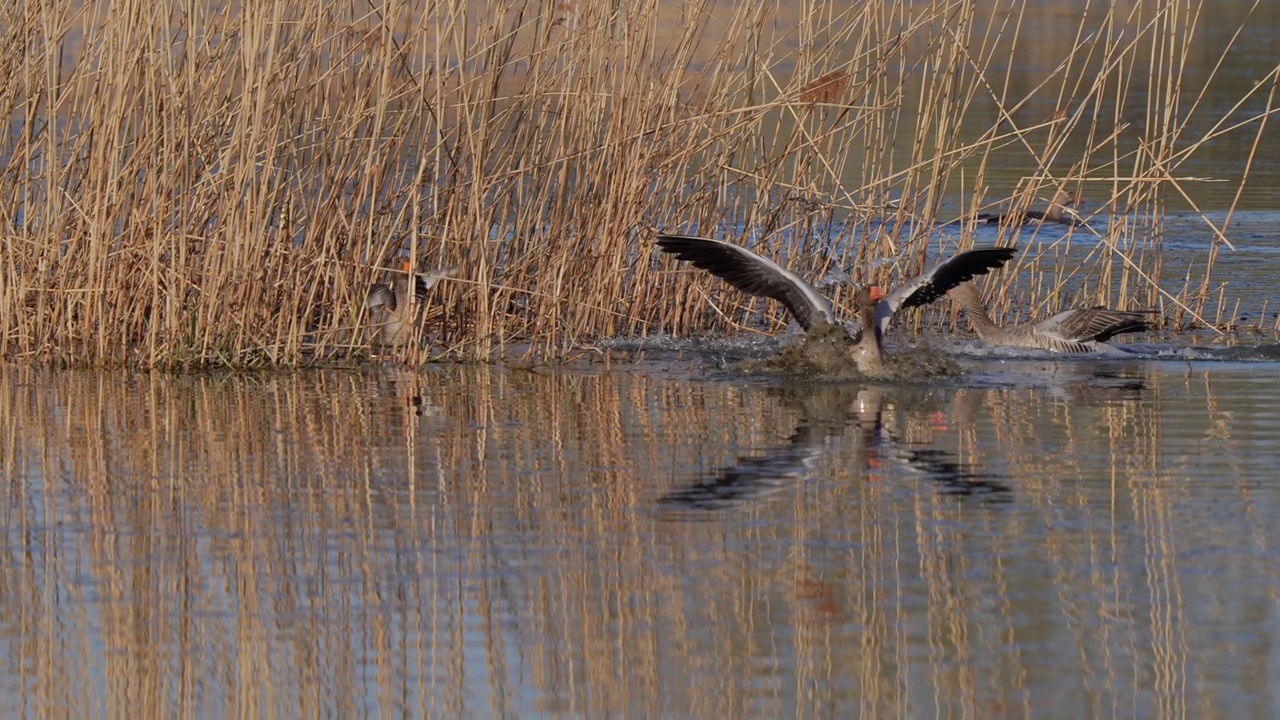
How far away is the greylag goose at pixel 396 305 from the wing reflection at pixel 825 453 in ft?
6.13

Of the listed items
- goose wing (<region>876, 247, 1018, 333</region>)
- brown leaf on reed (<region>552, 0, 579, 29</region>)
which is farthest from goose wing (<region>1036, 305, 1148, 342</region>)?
brown leaf on reed (<region>552, 0, 579, 29</region>)

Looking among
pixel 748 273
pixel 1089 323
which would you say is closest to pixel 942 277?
pixel 748 273

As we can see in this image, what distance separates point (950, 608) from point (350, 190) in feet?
19.0

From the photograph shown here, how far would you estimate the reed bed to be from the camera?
8.69 meters

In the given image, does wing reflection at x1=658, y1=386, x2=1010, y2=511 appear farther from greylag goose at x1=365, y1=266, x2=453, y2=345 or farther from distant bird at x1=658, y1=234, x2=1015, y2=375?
greylag goose at x1=365, y1=266, x2=453, y2=345

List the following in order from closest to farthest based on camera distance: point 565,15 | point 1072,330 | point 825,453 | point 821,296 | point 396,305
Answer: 1. point 825,453
2. point 821,296
3. point 565,15
4. point 396,305
5. point 1072,330

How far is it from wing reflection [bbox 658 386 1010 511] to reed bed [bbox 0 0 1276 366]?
4.90 feet

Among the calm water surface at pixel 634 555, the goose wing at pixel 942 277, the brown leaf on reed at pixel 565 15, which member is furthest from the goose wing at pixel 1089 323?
the brown leaf on reed at pixel 565 15

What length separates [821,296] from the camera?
357 inches

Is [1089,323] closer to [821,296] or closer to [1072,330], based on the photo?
[1072,330]

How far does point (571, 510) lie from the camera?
5855 millimetres

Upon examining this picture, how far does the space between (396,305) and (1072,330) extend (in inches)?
133

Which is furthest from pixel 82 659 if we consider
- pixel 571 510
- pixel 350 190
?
pixel 350 190

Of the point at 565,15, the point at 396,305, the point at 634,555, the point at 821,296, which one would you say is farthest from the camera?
the point at 396,305
